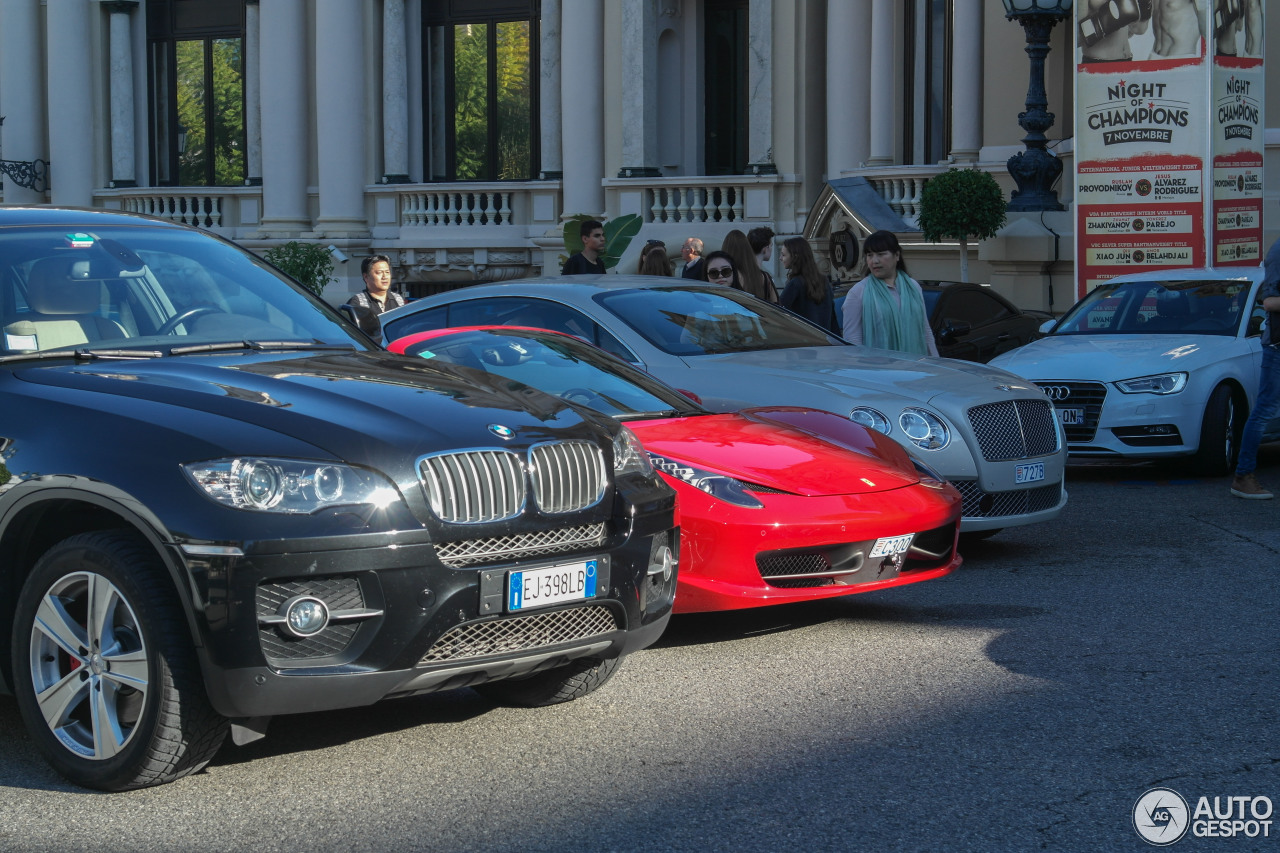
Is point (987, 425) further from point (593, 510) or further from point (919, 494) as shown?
point (593, 510)

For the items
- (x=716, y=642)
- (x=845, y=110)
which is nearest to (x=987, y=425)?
(x=716, y=642)

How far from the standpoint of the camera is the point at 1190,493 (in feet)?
34.3

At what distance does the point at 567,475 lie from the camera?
461 cm

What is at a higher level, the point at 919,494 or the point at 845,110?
the point at 845,110

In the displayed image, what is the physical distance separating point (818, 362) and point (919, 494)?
6.71ft

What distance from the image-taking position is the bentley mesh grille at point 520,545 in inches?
169

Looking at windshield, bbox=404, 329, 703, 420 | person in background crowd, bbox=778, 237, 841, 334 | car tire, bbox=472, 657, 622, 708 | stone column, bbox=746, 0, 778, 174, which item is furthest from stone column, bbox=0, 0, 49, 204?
car tire, bbox=472, 657, 622, 708

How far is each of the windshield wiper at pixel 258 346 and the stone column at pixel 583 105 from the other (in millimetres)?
18844

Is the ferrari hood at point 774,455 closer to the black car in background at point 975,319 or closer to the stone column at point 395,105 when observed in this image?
the black car in background at point 975,319

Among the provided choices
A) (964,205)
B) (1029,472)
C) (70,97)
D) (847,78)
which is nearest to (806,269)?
(1029,472)

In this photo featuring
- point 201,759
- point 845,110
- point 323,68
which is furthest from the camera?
point 323,68

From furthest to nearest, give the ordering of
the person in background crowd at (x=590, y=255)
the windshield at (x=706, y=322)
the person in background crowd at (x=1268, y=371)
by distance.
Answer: the person in background crowd at (x=590, y=255) → the person in background crowd at (x=1268, y=371) → the windshield at (x=706, y=322)

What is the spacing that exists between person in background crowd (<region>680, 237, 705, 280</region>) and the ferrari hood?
5541mm
